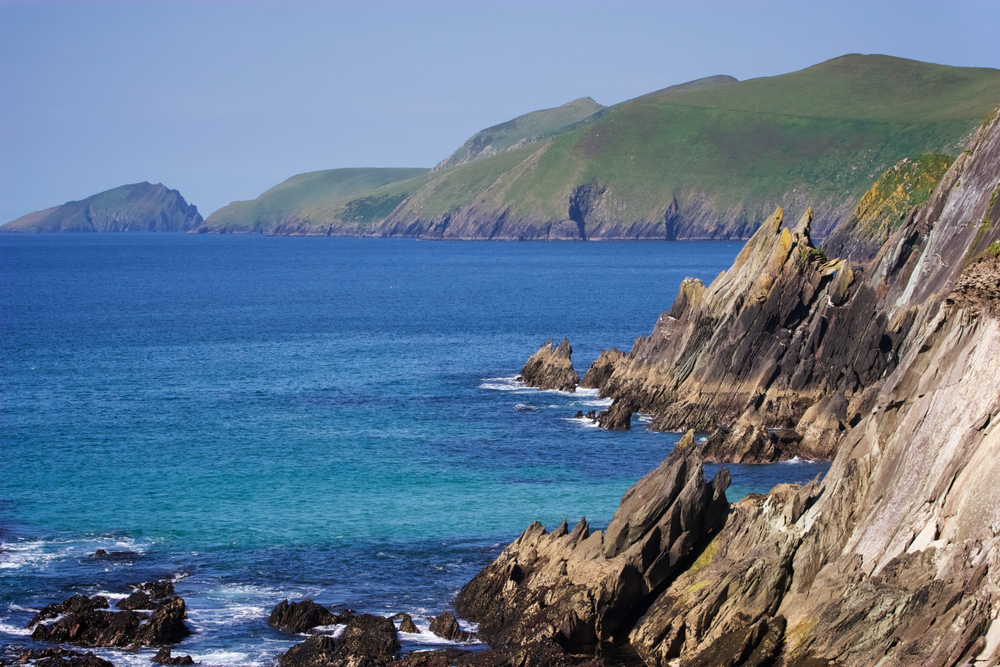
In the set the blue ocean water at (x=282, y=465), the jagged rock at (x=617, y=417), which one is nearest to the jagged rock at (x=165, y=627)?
the blue ocean water at (x=282, y=465)

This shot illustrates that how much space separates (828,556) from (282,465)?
106ft

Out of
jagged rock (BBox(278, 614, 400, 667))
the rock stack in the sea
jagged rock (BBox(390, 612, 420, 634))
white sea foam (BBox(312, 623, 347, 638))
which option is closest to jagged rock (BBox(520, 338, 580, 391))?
jagged rock (BBox(390, 612, 420, 634))

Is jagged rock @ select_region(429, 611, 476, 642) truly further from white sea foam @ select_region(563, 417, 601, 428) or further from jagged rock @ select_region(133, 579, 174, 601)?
white sea foam @ select_region(563, 417, 601, 428)

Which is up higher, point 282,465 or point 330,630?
point 282,465

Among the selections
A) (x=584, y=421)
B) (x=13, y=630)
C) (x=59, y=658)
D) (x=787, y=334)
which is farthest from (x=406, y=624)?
(x=787, y=334)

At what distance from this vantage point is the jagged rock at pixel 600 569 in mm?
32312

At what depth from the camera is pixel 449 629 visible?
33.1 m

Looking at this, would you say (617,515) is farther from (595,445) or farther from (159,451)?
(159,451)

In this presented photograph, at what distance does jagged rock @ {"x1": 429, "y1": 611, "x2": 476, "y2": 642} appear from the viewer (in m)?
32.9

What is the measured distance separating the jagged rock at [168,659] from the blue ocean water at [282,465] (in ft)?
2.36

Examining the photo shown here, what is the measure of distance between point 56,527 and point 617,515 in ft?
→ 80.5

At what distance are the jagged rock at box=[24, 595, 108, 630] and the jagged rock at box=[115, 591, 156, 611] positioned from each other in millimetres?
517

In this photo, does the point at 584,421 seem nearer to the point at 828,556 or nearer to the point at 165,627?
the point at 828,556

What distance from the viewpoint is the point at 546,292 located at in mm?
163125
